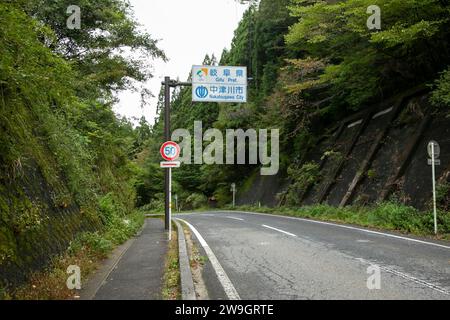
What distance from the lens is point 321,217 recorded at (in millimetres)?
17891

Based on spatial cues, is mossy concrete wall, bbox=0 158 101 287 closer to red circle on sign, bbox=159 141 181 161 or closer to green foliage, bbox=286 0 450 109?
red circle on sign, bbox=159 141 181 161

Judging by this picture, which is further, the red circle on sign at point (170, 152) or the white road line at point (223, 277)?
the red circle on sign at point (170, 152)

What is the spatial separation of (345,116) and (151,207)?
30699 millimetres

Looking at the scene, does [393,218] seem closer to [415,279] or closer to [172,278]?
[415,279]

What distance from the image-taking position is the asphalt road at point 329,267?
499cm

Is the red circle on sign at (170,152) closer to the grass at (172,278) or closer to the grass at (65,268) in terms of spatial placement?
the grass at (65,268)

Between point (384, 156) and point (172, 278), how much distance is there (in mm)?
15315

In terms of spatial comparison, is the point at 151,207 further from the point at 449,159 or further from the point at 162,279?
the point at 162,279

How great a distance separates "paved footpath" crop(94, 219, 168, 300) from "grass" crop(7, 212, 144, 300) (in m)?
0.41

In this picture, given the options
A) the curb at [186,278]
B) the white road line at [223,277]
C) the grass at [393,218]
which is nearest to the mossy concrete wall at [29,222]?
the curb at [186,278]

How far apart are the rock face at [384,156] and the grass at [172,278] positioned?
32.3 feet

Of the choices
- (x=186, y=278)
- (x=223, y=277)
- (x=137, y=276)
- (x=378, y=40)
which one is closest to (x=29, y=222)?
(x=137, y=276)

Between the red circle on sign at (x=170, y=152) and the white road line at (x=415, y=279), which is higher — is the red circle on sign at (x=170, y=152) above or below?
above
